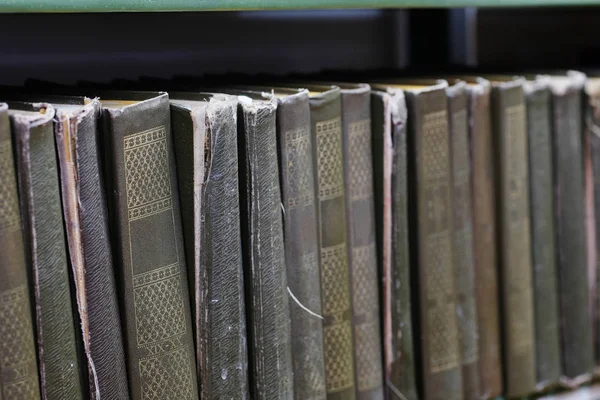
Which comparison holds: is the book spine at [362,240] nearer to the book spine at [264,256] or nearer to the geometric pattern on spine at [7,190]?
the book spine at [264,256]

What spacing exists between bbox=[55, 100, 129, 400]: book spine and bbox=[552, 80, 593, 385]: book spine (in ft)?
1.80

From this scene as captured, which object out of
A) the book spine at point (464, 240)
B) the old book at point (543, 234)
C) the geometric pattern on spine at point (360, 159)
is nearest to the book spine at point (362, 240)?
the geometric pattern on spine at point (360, 159)

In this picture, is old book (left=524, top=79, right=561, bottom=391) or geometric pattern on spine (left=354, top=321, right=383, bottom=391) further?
old book (left=524, top=79, right=561, bottom=391)

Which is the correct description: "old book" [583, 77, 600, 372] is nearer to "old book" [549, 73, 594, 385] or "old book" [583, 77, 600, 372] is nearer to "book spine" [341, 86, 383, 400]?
"old book" [549, 73, 594, 385]

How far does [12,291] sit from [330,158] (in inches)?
12.4

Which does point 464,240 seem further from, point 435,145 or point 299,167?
point 299,167

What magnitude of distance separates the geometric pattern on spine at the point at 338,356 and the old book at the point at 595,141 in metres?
0.38

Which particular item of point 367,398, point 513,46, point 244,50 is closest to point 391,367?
point 367,398

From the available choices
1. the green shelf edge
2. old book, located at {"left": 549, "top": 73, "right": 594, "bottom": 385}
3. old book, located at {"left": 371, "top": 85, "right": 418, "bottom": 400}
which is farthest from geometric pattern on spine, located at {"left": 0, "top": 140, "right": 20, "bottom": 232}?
old book, located at {"left": 549, "top": 73, "right": 594, "bottom": 385}

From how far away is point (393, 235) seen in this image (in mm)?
799

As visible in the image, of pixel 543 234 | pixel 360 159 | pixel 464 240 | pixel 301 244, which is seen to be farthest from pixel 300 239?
pixel 543 234

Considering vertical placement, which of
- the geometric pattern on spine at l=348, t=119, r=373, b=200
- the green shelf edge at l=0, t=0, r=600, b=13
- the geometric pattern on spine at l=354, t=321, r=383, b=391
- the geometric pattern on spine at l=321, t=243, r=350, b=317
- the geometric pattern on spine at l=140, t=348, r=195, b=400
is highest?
the green shelf edge at l=0, t=0, r=600, b=13

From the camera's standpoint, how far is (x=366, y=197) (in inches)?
30.6

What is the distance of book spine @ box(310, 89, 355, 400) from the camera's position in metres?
0.74
